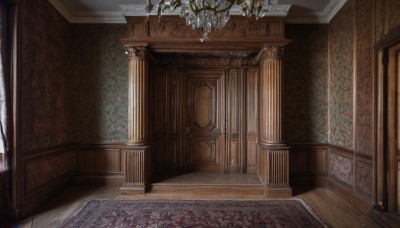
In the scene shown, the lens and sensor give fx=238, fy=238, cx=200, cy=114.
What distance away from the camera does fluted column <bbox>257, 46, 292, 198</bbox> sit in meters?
3.86

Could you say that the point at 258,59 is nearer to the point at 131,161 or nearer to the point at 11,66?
the point at 131,161

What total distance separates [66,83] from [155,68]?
165cm

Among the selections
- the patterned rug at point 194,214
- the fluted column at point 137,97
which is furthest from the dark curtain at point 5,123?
the fluted column at point 137,97

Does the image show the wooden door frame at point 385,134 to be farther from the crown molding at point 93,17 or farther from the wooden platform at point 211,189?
the crown molding at point 93,17

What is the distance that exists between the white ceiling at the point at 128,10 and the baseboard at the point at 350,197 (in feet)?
9.65

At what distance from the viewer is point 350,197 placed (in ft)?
11.8

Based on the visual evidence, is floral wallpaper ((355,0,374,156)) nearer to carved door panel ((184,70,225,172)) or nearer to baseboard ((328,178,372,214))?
baseboard ((328,178,372,214))

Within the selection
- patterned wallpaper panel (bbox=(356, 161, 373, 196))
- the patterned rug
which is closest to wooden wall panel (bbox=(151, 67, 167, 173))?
the patterned rug

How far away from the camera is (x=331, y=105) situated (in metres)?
4.33

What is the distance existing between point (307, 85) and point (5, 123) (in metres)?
4.66

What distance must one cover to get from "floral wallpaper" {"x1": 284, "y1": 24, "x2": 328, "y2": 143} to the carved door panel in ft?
4.34

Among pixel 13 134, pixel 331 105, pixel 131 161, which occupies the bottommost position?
pixel 131 161

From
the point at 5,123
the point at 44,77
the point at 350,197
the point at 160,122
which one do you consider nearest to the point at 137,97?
the point at 160,122

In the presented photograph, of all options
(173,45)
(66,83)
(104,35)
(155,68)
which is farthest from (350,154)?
(66,83)
